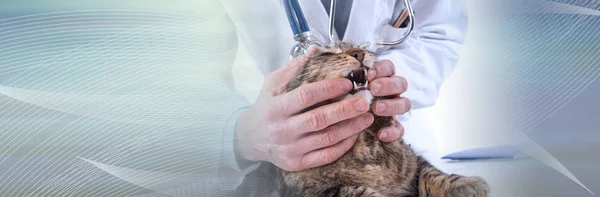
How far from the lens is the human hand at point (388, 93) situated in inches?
23.3

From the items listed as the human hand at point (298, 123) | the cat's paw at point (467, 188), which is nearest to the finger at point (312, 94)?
the human hand at point (298, 123)

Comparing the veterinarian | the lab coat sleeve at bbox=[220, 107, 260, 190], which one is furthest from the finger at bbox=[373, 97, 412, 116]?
the lab coat sleeve at bbox=[220, 107, 260, 190]

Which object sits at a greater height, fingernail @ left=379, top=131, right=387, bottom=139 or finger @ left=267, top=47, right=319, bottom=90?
finger @ left=267, top=47, right=319, bottom=90

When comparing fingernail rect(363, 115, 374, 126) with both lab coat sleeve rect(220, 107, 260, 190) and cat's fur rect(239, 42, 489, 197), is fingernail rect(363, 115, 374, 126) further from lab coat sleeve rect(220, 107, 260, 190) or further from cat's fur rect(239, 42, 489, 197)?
lab coat sleeve rect(220, 107, 260, 190)

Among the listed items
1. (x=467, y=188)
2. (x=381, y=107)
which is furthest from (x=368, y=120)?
(x=467, y=188)

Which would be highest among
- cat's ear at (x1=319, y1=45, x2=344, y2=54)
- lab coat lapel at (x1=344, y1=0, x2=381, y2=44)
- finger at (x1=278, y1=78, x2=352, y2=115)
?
lab coat lapel at (x1=344, y1=0, x2=381, y2=44)

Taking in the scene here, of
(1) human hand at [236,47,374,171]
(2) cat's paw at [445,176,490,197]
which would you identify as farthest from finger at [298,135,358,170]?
(2) cat's paw at [445,176,490,197]

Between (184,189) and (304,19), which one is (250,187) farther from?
(304,19)

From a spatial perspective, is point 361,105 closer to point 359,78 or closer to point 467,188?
point 359,78

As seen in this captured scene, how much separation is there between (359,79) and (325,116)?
5cm

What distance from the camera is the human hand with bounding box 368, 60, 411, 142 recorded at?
0.59 metres

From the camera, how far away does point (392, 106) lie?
1.99ft

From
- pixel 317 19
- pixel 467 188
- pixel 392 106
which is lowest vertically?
pixel 467 188

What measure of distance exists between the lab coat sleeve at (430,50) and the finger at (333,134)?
Result: 2.5 inches
